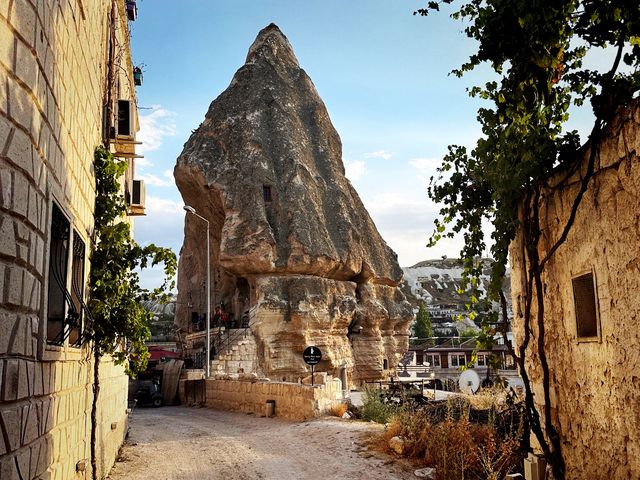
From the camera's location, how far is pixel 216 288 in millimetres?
40844

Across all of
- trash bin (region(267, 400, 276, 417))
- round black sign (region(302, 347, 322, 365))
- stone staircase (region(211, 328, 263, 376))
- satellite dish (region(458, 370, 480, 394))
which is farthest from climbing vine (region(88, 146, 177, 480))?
stone staircase (region(211, 328, 263, 376))

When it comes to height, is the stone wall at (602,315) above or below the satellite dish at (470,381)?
above

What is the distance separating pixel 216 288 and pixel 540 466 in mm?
35859

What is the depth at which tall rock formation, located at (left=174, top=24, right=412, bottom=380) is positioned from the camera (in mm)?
34094

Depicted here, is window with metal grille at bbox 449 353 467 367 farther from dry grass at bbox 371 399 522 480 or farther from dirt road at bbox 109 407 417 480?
dry grass at bbox 371 399 522 480

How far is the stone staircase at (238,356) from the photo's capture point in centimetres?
2991

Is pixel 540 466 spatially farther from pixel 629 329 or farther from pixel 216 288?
pixel 216 288

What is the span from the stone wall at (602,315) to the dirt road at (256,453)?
10.4ft

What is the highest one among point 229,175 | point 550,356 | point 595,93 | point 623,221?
point 229,175

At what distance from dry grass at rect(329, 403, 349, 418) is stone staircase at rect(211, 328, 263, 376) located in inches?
619

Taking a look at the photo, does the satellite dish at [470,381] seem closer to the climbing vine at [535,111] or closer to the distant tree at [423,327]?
the climbing vine at [535,111]

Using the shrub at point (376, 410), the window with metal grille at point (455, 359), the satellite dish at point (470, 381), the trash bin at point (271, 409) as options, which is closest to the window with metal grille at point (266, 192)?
the satellite dish at point (470, 381)

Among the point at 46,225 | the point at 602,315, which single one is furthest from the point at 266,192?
the point at 46,225

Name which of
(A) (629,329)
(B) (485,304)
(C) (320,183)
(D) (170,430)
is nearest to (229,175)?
(C) (320,183)
